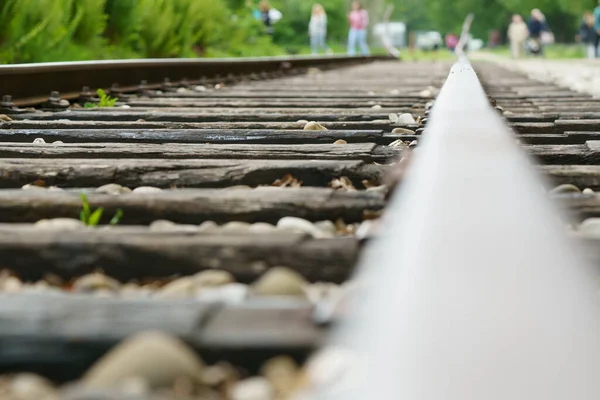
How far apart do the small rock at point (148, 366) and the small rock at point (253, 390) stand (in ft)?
0.14

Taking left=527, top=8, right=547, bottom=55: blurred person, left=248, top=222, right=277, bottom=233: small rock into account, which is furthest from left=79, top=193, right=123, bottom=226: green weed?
left=527, top=8, right=547, bottom=55: blurred person

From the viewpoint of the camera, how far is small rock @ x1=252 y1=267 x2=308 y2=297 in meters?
1.25

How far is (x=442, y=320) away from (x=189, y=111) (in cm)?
330

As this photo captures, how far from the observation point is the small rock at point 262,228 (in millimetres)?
1625

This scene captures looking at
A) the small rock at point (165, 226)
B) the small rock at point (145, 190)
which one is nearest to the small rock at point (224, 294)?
the small rock at point (165, 226)

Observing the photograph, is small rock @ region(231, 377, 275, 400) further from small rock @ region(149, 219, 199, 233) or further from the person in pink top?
the person in pink top

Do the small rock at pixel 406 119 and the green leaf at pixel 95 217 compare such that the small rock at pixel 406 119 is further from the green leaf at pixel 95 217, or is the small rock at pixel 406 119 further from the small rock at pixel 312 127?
the green leaf at pixel 95 217

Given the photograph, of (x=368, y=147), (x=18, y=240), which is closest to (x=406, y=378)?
(x=18, y=240)

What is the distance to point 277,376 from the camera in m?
1.01

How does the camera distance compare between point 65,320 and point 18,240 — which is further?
point 18,240

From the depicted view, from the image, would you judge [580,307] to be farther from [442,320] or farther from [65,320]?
[65,320]

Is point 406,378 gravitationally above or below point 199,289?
above

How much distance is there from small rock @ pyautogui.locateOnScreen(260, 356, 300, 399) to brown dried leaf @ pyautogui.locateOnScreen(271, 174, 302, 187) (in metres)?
1.13

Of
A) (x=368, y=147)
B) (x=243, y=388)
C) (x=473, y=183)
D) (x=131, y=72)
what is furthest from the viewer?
(x=131, y=72)
